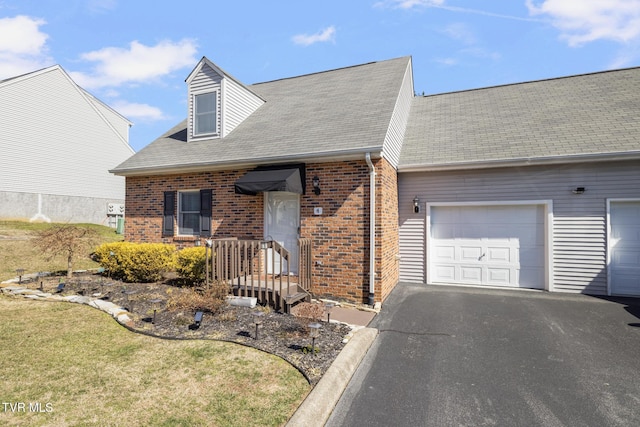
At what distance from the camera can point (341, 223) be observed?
7.48m

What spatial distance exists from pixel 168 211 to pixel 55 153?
15.8 m

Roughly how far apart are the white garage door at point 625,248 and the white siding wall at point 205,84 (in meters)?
11.0

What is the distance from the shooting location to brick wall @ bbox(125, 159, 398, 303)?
7.21m

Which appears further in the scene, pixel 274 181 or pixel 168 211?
pixel 168 211

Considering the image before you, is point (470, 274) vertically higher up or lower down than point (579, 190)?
lower down

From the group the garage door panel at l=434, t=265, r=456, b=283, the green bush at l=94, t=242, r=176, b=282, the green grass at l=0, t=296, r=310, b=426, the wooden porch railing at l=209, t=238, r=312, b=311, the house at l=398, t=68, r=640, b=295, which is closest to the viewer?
the green grass at l=0, t=296, r=310, b=426

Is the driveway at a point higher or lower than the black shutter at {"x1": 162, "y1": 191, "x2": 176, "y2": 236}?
lower

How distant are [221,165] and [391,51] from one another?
882cm

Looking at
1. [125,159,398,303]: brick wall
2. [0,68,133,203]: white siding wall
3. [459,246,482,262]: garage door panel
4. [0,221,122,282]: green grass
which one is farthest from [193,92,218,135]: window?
[0,68,133,203]: white siding wall

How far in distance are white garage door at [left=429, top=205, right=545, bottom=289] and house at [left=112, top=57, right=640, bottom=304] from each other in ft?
0.09

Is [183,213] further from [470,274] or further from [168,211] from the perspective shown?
[470,274]

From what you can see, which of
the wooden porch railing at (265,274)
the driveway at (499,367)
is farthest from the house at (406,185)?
the driveway at (499,367)

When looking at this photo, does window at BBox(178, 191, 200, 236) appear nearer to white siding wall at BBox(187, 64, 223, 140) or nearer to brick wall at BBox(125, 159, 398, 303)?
brick wall at BBox(125, 159, 398, 303)

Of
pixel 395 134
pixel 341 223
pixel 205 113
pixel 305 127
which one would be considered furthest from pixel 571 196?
pixel 205 113
